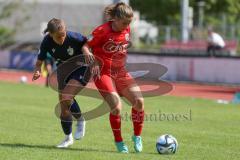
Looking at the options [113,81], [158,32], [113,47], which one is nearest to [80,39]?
[113,47]

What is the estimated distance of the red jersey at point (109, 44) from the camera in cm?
978

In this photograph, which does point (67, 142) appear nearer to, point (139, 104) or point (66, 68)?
point (66, 68)

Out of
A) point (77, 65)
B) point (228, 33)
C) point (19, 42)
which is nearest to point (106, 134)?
point (77, 65)

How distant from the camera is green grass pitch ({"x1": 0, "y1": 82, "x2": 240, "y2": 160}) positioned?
9.67 meters

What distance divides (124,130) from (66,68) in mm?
2830

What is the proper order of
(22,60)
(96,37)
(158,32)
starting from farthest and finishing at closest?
(158,32)
(22,60)
(96,37)

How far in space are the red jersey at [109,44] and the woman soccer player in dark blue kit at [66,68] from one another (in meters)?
0.49

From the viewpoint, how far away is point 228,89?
27.4 metres

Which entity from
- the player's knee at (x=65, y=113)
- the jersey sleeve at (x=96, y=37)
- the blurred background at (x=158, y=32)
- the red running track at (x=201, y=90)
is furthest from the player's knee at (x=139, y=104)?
the blurred background at (x=158, y=32)

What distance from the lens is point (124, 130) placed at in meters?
13.1

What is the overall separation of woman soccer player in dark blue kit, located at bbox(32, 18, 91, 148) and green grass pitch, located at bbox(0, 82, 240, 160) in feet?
1.71

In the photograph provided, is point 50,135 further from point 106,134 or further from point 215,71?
point 215,71

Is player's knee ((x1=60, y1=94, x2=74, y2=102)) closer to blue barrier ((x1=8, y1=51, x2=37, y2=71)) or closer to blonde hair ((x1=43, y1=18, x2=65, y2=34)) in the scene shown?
blonde hair ((x1=43, y1=18, x2=65, y2=34))

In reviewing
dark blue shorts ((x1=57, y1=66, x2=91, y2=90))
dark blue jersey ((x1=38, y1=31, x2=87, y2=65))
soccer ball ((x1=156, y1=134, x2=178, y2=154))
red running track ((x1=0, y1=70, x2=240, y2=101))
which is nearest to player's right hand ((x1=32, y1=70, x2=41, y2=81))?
dark blue jersey ((x1=38, y1=31, x2=87, y2=65))
